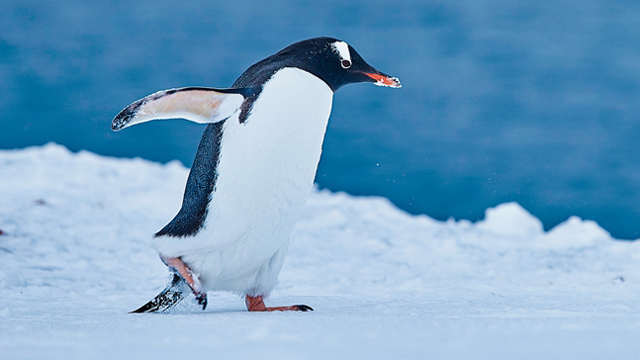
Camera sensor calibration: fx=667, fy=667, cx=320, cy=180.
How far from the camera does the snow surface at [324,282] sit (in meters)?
1.26

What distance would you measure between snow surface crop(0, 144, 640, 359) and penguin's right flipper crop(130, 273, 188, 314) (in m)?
0.06

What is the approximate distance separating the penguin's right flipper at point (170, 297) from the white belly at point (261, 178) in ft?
0.28

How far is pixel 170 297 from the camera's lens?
2047mm

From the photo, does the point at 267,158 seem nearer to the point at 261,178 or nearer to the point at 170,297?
the point at 261,178

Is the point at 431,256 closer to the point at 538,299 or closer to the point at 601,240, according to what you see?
the point at 601,240

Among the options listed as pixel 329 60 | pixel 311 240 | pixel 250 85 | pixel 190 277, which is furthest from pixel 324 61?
pixel 311 240

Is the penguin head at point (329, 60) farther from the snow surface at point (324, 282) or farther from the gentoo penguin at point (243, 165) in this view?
the snow surface at point (324, 282)

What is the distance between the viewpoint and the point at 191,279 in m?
1.96

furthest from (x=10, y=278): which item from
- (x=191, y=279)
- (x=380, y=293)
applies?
(x=380, y=293)

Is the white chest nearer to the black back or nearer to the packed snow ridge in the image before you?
the black back

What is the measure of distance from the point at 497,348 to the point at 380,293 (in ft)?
4.76

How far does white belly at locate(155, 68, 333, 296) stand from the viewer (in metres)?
1.88

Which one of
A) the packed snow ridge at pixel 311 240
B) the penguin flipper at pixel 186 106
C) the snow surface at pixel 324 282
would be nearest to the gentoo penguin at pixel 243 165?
the penguin flipper at pixel 186 106

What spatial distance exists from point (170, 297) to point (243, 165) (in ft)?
1.63
